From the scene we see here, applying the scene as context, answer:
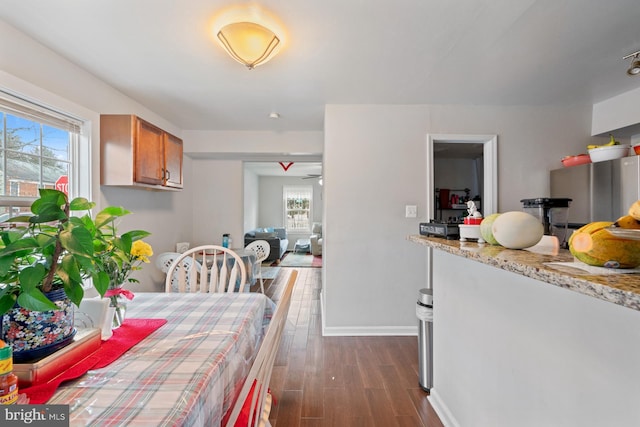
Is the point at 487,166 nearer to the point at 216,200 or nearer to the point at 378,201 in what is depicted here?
the point at 378,201

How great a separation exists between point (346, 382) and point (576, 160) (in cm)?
284

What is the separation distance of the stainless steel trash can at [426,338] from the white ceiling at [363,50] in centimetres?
168

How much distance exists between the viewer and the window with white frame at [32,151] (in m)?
1.68

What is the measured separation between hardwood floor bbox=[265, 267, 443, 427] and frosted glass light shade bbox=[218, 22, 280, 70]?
2176 millimetres

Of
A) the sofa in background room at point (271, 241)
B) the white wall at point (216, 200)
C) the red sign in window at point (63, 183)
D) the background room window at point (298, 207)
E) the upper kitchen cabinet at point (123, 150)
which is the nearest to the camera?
the red sign in window at point (63, 183)

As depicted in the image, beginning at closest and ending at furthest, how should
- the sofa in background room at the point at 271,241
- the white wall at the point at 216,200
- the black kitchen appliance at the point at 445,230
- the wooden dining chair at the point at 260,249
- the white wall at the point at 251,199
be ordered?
the black kitchen appliance at the point at 445,230
the wooden dining chair at the point at 260,249
the white wall at the point at 216,200
the sofa in background room at the point at 271,241
the white wall at the point at 251,199

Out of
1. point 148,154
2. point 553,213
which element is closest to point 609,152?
point 553,213

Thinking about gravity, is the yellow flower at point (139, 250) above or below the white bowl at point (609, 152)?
below

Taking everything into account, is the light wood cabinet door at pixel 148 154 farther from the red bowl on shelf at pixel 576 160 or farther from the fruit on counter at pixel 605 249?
the red bowl on shelf at pixel 576 160

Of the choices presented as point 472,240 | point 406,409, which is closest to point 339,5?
point 472,240

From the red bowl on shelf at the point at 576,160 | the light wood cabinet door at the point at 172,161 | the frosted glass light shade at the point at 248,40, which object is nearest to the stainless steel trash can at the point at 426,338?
the frosted glass light shade at the point at 248,40

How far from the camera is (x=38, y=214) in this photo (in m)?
0.76

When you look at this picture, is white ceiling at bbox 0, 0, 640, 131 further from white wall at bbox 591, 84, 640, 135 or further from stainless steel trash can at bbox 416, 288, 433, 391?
stainless steel trash can at bbox 416, 288, 433, 391

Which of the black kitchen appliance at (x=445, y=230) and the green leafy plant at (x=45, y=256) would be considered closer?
the green leafy plant at (x=45, y=256)
